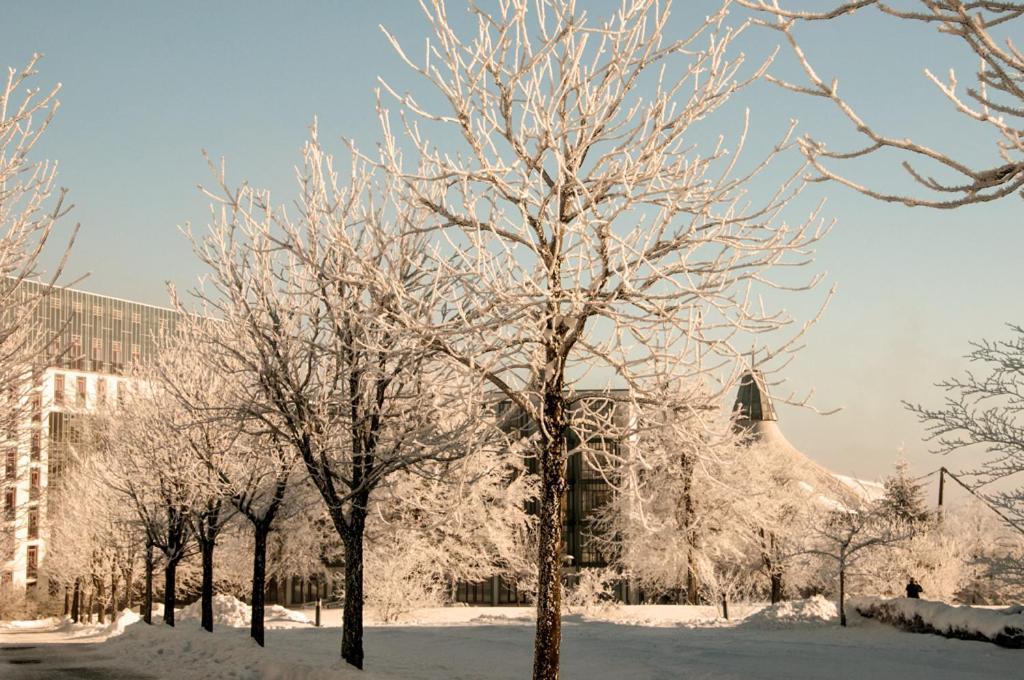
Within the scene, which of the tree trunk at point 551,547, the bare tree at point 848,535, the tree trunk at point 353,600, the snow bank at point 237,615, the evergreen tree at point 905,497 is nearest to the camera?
the tree trunk at point 551,547

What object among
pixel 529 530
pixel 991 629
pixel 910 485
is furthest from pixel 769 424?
pixel 991 629

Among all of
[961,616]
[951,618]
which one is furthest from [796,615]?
[961,616]

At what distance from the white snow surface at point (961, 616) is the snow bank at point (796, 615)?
2.21m

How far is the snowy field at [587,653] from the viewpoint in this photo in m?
15.2

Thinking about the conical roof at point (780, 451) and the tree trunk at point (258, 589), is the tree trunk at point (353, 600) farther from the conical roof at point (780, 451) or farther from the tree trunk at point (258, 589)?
the conical roof at point (780, 451)

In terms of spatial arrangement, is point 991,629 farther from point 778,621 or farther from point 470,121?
point 470,121

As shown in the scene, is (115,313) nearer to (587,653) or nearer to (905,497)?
(905,497)

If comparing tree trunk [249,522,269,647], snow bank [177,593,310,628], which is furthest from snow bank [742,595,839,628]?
snow bank [177,593,310,628]

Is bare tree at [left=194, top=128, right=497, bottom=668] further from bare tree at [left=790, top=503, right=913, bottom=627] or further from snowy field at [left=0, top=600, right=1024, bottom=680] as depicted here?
bare tree at [left=790, top=503, right=913, bottom=627]

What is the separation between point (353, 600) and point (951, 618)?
1268cm

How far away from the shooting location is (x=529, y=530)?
142 feet

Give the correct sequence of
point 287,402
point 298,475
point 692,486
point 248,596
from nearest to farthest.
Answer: point 287,402 → point 298,475 → point 692,486 → point 248,596

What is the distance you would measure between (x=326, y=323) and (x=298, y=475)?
664 centimetres

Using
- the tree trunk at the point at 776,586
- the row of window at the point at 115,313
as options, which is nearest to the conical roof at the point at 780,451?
the tree trunk at the point at 776,586
